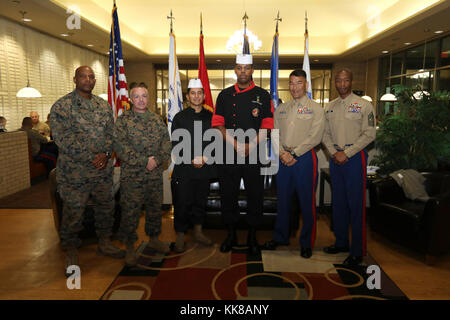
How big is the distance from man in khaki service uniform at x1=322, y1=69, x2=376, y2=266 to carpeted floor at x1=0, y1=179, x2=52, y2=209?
395cm

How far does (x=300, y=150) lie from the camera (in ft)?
9.17

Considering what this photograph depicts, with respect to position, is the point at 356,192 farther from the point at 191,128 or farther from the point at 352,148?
the point at 191,128

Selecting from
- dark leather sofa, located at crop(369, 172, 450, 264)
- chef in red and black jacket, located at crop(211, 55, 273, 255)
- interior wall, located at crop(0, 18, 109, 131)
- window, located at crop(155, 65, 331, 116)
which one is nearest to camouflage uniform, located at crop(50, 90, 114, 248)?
chef in red and black jacket, located at crop(211, 55, 273, 255)

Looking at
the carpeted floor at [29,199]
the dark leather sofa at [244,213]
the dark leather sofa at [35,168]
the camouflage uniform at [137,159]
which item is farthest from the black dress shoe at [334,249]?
the dark leather sofa at [35,168]

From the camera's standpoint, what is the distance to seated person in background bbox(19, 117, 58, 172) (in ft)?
20.4

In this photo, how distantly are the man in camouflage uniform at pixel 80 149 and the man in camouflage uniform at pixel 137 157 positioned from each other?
0.16m

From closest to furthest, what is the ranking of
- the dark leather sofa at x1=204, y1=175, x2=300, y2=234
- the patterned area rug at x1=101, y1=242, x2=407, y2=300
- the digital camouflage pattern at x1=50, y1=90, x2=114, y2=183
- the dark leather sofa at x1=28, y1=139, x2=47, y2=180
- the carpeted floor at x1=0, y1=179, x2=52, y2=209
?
the patterned area rug at x1=101, y1=242, x2=407, y2=300 < the digital camouflage pattern at x1=50, y1=90, x2=114, y2=183 < the dark leather sofa at x1=204, y1=175, x2=300, y2=234 < the carpeted floor at x1=0, y1=179, x2=52, y2=209 < the dark leather sofa at x1=28, y1=139, x2=47, y2=180

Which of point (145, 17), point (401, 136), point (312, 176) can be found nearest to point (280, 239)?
point (312, 176)

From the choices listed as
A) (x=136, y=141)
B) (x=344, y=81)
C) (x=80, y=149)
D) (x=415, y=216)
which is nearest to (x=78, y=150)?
(x=80, y=149)

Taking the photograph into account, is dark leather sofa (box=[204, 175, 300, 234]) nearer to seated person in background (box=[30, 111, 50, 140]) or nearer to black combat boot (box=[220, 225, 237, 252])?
black combat boot (box=[220, 225, 237, 252])

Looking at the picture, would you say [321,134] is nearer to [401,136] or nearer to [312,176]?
[312,176]

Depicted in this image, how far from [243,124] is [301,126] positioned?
510 millimetres
